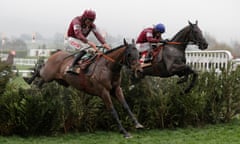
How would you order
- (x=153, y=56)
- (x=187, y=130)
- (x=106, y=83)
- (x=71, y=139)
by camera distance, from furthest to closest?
(x=153, y=56) → (x=187, y=130) → (x=71, y=139) → (x=106, y=83)

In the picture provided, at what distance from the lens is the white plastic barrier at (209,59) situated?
10.9m

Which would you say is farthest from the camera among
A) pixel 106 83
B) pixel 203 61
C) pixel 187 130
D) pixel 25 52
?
pixel 25 52

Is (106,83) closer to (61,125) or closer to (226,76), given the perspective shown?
(61,125)

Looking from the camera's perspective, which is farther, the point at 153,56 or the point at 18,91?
the point at 153,56

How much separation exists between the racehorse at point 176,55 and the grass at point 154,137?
109cm

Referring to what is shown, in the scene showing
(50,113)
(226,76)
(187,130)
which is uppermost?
(226,76)

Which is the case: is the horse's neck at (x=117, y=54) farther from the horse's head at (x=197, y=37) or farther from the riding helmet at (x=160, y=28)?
the horse's head at (x=197, y=37)

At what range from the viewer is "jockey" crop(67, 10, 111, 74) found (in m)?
7.67

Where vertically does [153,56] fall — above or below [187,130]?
above

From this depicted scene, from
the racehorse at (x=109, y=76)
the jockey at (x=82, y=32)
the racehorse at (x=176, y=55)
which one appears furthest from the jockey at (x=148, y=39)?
the racehorse at (x=109, y=76)

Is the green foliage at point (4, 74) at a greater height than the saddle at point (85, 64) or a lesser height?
lesser

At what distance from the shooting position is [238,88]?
975 centimetres

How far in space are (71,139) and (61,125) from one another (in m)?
0.53

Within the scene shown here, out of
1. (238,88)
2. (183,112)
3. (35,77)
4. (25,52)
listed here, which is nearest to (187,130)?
(183,112)
